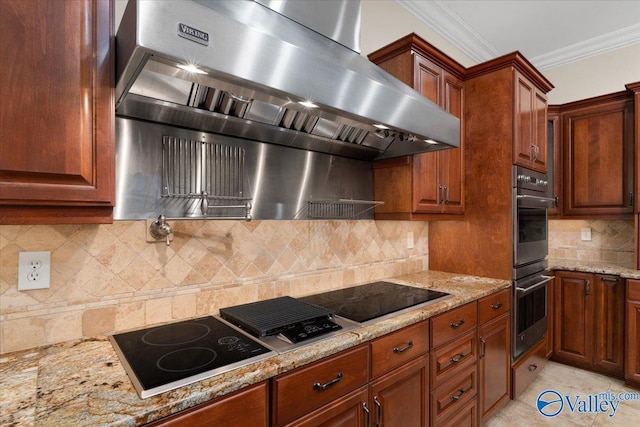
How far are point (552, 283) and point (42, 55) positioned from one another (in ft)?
12.1

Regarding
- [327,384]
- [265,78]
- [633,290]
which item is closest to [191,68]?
[265,78]

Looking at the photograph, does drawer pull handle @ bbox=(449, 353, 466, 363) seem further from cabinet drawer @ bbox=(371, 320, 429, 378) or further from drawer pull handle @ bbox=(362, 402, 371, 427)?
drawer pull handle @ bbox=(362, 402, 371, 427)

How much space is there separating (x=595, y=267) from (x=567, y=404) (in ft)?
3.89

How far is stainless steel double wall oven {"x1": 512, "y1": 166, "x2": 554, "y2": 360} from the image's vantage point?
2348mm

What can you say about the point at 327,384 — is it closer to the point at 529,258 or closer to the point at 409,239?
the point at 409,239

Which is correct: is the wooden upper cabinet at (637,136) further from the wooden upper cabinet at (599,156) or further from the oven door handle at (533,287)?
the oven door handle at (533,287)

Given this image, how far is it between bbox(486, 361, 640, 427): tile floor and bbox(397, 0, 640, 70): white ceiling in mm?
3042

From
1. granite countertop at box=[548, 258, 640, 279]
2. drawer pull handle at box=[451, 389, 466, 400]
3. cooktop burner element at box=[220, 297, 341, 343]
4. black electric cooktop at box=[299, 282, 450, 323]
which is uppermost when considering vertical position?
cooktop burner element at box=[220, 297, 341, 343]

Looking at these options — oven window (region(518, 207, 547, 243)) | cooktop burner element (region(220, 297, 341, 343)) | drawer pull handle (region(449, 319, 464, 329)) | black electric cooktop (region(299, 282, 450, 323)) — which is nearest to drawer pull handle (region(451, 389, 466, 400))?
drawer pull handle (region(449, 319, 464, 329))

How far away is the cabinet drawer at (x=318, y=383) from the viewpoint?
1.07 m

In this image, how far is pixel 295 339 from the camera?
1214 millimetres

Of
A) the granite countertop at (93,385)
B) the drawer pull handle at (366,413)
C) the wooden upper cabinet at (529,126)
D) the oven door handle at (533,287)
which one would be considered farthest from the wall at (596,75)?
the drawer pull handle at (366,413)

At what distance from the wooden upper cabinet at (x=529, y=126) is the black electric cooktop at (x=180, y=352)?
213cm

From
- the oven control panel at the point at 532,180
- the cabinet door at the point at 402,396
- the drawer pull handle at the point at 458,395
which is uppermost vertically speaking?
the oven control panel at the point at 532,180
